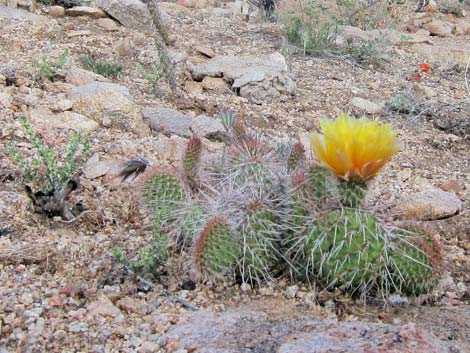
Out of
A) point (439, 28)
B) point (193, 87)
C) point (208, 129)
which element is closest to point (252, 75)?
point (193, 87)

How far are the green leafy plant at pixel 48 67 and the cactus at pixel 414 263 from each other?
3.15m

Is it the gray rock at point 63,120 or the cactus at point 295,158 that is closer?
the cactus at point 295,158

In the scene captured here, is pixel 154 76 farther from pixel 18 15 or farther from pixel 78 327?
pixel 78 327

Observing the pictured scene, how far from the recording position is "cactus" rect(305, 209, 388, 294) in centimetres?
276

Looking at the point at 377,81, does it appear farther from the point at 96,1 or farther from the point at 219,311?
the point at 219,311

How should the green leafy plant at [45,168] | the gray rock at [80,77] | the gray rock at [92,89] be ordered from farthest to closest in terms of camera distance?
1. the gray rock at [80,77]
2. the gray rock at [92,89]
3. the green leafy plant at [45,168]

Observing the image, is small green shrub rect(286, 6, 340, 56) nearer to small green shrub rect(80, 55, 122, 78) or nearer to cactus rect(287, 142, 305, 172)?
small green shrub rect(80, 55, 122, 78)

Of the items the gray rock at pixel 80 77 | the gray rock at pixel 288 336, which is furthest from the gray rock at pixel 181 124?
the gray rock at pixel 288 336

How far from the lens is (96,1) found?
24.1 feet

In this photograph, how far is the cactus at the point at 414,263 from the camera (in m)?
2.82

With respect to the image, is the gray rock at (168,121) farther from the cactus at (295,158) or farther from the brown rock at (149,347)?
the brown rock at (149,347)

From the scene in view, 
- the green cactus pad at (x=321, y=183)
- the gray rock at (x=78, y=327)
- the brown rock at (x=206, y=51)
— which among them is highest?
the green cactus pad at (x=321, y=183)

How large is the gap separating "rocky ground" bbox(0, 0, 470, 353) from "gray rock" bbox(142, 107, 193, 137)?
0.01 metres

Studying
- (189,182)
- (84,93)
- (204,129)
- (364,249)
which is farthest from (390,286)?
(84,93)
